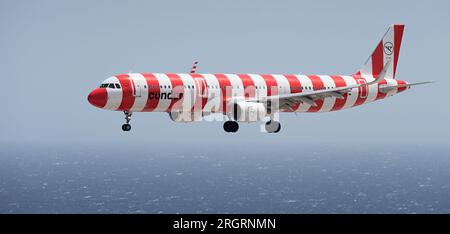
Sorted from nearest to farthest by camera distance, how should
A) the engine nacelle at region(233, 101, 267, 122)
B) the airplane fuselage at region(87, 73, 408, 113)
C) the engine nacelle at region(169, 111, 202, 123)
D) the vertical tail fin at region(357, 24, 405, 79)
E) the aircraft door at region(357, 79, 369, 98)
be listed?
the airplane fuselage at region(87, 73, 408, 113), the engine nacelle at region(233, 101, 267, 122), the engine nacelle at region(169, 111, 202, 123), the aircraft door at region(357, 79, 369, 98), the vertical tail fin at region(357, 24, 405, 79)

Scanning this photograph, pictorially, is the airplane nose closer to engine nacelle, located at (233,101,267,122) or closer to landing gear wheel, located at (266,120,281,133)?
engine nacelle, located at (233,101,267,122)

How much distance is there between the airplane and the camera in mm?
54719

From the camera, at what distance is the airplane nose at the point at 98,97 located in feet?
177

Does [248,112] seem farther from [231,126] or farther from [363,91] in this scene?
[363,91]

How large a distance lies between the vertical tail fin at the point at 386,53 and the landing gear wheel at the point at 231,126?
19922 mm

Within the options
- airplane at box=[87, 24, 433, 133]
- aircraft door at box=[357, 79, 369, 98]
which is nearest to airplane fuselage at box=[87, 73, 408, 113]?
airplane at box=[87, 24, 433, 133]

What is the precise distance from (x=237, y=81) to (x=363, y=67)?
18.4 meters

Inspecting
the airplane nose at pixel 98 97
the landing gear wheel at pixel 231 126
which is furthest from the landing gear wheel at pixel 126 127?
the landing gear wheel at pixel 231 126

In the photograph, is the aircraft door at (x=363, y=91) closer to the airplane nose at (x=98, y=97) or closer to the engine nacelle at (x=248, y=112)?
the engine nacelle at (x=248, y=112)

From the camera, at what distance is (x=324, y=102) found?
217ft

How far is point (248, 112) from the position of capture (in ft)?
185
